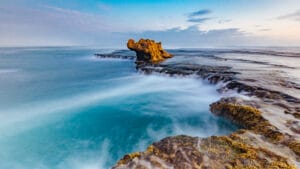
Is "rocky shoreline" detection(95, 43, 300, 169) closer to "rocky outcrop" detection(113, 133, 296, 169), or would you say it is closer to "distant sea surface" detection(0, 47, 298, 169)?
"rocky outcrop" detection(113, 133, 296, 169)

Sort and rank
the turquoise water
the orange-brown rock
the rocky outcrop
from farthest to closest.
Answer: the orange-brown rock, the turquoise water, the rocky outcrop

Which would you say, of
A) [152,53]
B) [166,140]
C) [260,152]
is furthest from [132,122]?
[152,53]

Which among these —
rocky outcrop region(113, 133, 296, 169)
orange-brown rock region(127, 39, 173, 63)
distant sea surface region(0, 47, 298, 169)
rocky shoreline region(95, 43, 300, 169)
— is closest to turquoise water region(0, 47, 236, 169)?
distant sea surface region(0, 47, 298, 169)

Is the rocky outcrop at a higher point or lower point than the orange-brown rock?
lower

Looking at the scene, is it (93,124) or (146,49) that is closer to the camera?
(93,124)

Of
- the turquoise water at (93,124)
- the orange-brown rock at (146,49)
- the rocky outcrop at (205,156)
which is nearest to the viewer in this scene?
the rocky outcrop at (205,156)

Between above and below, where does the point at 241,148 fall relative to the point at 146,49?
below

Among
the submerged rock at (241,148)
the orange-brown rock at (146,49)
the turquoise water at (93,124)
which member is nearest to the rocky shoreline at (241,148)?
the submerged rock at (241,148)

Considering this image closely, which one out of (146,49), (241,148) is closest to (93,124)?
(241,148)

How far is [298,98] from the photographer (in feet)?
29.6

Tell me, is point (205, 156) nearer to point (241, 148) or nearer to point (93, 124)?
point (241, 148)

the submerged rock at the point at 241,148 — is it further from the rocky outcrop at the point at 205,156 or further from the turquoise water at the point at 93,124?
the turquoise water at the point at 93,124

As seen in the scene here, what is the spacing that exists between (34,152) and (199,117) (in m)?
6.58

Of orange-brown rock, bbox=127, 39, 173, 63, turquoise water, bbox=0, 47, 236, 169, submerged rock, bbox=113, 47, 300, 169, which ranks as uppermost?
orange-brown rock, bbox=127, 39, 173, 63
